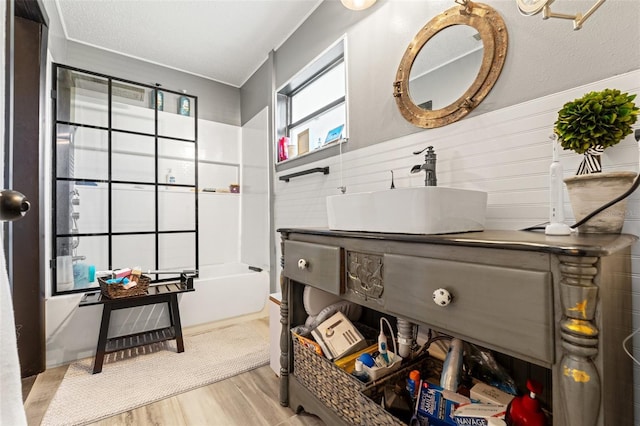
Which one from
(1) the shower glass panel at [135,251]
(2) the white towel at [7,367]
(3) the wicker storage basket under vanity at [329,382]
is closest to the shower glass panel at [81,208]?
(1) the shower glass panel at [135,251]

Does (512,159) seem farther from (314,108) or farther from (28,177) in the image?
(28,177)

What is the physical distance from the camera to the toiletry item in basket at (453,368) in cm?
105

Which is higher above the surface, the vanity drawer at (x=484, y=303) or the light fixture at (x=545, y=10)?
the light fixture at (x=545, y=10)

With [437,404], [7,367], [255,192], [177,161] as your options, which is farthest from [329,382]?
[177,161]

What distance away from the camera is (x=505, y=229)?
3.54 feet

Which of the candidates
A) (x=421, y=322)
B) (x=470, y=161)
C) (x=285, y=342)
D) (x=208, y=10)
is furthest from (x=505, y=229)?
(x=208, y=10)

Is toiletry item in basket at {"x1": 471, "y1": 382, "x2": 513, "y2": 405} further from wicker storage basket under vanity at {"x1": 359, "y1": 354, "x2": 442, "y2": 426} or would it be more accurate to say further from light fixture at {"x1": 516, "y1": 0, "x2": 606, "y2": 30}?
light fixture at {"x1": 516, "y1": 0, "x2": 606, "y2": 30}

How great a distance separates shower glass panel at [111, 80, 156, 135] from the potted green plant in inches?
121

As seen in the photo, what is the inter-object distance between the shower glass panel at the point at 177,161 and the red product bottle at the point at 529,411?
297 cm

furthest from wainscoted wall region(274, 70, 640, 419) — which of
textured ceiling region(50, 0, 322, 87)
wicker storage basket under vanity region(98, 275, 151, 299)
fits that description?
wicker storage basket under vanity region(98, 275, 151, 299)

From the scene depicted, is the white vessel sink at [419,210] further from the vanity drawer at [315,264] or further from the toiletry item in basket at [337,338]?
the toiletry item in basket at [337,338]

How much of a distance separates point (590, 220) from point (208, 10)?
2562 mm

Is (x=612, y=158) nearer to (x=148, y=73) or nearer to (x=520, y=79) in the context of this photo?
(x=520, y=79)

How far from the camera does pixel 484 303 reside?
2.26 feet
